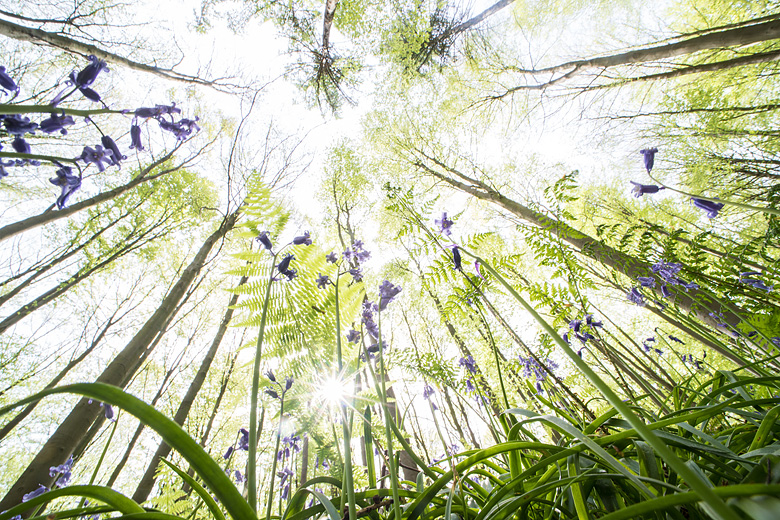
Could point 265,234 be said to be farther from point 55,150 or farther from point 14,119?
point 55,150

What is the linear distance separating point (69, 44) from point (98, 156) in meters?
4.73

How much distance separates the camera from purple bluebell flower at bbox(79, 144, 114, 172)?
27.8 inches

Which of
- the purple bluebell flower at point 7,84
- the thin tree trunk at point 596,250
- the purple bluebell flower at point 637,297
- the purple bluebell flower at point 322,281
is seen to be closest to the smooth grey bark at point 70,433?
the purple bluebell flower at point 322,281

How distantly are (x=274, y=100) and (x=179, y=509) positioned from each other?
7.46 metres

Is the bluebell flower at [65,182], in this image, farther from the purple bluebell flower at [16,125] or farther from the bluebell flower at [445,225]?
the bluebell flower at [445,225]

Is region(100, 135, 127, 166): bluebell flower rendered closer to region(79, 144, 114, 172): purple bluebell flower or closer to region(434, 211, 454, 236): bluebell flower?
region(79, 144, 114, 172): purple bluebell flower

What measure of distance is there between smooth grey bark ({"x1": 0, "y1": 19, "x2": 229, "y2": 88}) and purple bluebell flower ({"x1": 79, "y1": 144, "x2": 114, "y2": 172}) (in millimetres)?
2754

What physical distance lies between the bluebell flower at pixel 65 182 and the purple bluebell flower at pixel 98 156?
44mm

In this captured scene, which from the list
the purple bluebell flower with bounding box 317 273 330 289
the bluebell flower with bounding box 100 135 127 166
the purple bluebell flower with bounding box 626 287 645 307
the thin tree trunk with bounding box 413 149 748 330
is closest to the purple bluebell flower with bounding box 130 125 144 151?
the bluebell flower with bounding box 100 135 127 166

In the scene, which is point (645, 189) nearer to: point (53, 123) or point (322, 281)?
point (322, 281)

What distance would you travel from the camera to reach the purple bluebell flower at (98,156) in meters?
0.71

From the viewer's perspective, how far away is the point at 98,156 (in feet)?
2.38

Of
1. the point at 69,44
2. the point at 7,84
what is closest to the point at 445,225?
the point at 7,84

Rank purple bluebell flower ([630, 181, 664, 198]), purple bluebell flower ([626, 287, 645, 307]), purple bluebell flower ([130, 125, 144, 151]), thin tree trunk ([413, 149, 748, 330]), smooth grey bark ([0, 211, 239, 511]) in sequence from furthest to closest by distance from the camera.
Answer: smooth grey bark ([0, 211, 239, 511])
purple bluebell flower ([626, 287, 645, 307])
thin tree trunk ([413, 149, 748, 330])
purple bluebell flower ([630, 181, 664, 198])
purple bluebell flower ([130, 125, 144, 151])
